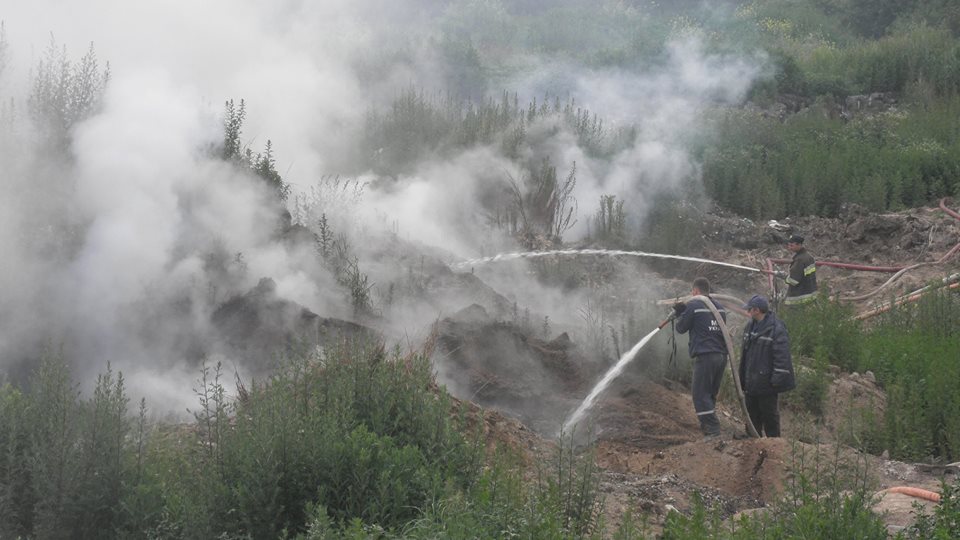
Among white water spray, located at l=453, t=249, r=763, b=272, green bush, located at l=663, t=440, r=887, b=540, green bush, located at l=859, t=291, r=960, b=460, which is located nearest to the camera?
green bush, located at l=663, t=440, r=887, b=540

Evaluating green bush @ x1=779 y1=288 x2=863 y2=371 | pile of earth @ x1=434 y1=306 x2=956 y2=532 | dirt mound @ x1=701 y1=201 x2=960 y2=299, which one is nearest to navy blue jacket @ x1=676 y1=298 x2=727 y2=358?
pile of earth @ x1=434 y1=306 x2=956 y2=532

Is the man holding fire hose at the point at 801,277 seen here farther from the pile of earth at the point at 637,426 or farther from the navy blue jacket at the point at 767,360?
the navy blue jacket at the point at 767,360

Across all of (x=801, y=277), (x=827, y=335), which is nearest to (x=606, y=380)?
(x=827, y=335)

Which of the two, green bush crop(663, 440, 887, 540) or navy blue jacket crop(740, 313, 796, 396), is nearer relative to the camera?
green bush crop(663, 440, 887, 540)

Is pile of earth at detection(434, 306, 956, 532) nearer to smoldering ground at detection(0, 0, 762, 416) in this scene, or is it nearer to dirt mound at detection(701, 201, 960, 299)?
smoldering ground at detection(0, 0, 762, 416)

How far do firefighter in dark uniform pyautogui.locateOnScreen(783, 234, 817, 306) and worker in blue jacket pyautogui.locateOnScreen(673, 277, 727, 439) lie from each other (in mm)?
3874

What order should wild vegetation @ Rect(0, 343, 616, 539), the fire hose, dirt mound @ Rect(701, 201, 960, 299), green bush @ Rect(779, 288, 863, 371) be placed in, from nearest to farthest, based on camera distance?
wild vegetation @ Rect(0, 343, 616, 539) < green bush @ Rect(779, 288, 863, 371) < the fire hose < dirt mound @ Rect(701, 201, 960, 299)

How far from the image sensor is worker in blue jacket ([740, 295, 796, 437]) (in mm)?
8578

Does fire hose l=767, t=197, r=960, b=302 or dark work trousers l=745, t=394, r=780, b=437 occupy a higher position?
fire hose l=767, t=197, r=960, b=302

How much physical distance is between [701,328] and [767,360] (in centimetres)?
57

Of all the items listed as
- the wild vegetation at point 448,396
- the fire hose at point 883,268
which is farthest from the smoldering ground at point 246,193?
the fire hose at point 883,268

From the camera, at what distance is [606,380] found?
32.1 ft

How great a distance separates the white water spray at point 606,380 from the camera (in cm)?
912

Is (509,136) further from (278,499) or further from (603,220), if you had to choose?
(278,499)
